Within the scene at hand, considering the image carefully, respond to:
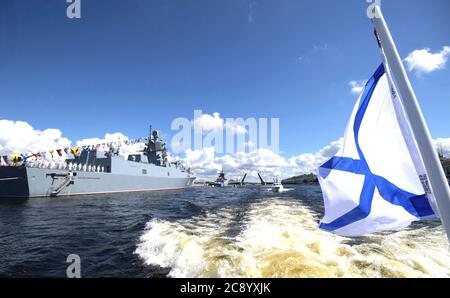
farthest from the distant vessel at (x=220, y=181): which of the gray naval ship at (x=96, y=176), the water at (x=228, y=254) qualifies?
the water at (x=228, y=254)

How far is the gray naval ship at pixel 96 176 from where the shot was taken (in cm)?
3438

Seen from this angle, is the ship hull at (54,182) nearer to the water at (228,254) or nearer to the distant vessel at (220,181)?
the water at (228,254)

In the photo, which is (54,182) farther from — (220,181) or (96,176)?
(220,181)

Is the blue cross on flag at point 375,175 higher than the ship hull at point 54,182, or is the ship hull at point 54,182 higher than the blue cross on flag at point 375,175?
the blue cross on flag at point 375,175

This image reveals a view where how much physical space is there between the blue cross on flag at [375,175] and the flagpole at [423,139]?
52 centimetres

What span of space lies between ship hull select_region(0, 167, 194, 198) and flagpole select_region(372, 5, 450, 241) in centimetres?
4220

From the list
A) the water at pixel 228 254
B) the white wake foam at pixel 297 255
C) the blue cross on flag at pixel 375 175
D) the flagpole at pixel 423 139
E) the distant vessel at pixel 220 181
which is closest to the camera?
the flagpole at pixel 423 139

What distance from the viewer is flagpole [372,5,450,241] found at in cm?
177

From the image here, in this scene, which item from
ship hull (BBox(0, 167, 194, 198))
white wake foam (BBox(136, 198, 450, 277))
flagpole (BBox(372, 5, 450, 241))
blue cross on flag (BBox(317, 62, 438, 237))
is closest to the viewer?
flagpole (BBox(372, 5, 450, 241))

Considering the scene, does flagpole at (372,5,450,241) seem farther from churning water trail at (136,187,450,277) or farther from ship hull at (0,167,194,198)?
ship hull at (0,167,194,198)

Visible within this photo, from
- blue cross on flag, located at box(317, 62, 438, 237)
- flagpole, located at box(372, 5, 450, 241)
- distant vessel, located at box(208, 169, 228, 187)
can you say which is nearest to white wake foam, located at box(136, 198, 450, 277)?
blue cross on flag, located at box(317, 62, 438, 237)

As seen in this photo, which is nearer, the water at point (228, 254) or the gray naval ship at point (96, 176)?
the water at point (228, 254)

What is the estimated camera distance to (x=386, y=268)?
20.6 feet
